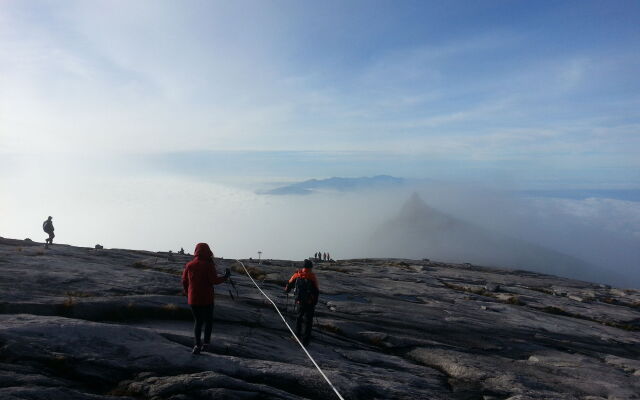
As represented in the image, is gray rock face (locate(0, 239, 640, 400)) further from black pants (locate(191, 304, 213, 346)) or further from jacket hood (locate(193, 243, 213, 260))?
jacket hood (locate(193, 243, 213, 260))

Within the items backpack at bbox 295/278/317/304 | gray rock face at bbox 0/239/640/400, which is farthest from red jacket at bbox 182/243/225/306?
backpack at bbox 295/278/317/304

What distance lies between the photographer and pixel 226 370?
1278cm

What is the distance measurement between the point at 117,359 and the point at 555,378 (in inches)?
710

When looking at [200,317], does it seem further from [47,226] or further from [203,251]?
[47,226]

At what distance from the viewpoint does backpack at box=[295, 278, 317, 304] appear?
18.3 meters

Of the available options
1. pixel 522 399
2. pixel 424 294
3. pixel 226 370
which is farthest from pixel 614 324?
pixel 226 370

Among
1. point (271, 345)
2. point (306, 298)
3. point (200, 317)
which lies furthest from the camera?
point (306, 298)

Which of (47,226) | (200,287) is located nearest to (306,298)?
(200,287)

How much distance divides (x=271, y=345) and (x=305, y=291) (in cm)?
275

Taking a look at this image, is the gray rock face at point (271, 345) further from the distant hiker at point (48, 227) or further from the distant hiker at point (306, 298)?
the distant hiker at point (48, 227)

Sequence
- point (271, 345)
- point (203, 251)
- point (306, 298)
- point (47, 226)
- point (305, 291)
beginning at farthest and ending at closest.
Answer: point (47, 226), point (305, 291), point (306, 298), point (271, 345), point (203, 251)

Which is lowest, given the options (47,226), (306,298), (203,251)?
(306,298)

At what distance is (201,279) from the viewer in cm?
1368

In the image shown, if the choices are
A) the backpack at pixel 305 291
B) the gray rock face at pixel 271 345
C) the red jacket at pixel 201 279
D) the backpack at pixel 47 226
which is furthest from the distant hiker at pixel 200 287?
the backpack at pixel 47 226
